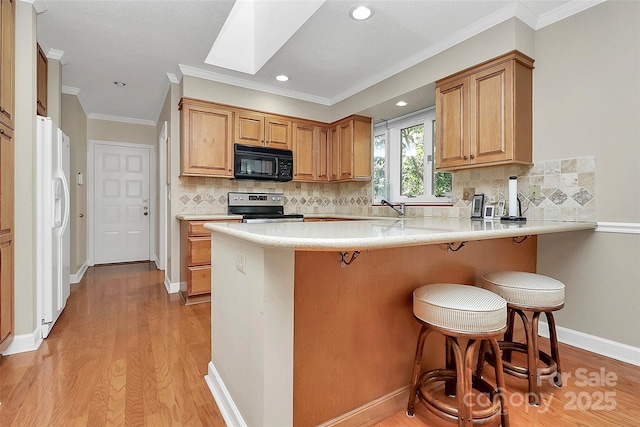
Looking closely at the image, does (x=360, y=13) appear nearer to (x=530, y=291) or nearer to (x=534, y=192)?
(x=534, y=192)

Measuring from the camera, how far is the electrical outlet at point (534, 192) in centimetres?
236

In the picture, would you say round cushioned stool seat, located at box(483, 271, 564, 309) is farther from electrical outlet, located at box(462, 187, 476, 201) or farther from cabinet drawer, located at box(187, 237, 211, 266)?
cabinet drawer, located at box(187, 237, 211, 266)

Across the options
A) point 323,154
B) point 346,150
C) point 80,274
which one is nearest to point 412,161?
point 346,150

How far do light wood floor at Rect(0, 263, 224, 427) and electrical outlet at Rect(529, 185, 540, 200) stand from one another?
2549 millimetres

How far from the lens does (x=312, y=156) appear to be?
4.17 metres

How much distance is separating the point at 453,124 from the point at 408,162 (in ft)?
3.67

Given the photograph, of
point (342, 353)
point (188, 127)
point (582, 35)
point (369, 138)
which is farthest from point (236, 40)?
point (342, 353)

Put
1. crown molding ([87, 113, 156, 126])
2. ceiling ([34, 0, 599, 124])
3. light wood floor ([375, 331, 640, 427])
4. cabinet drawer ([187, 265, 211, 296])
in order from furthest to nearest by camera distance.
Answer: crown molding ([87, 113, 156, 126]), cabinet drawer ([187, 265, 211, 296]), ceiling ([34, 0, 599, 124]), light wood floor ([375, 331, 640, 427])

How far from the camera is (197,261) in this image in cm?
306

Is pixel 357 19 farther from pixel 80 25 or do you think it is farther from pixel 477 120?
pixel 80 25

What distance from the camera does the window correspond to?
11.3 feet

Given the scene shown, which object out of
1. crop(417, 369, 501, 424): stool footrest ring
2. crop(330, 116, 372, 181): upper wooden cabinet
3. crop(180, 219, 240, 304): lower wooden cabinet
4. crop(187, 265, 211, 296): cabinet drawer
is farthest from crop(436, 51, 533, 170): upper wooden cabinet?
crop(187, 265, 211, 296): cabinet drawer

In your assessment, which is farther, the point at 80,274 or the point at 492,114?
the point at 80,274

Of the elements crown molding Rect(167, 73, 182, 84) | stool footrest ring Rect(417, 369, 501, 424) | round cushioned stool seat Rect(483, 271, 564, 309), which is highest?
crown molding Rect(167, 73, 182, 84)
